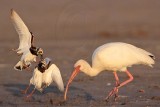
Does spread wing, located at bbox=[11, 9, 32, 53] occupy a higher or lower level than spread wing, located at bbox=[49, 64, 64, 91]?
higher

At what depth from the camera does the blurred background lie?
2642cm

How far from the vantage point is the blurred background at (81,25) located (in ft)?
86.7

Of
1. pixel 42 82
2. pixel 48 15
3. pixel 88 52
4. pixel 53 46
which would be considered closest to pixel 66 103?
pixel 42 82

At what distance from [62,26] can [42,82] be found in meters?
20.6

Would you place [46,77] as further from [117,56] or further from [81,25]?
[81,25]

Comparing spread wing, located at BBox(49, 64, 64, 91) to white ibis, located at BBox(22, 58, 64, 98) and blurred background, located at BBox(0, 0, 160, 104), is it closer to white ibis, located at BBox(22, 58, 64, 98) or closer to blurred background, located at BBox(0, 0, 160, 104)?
white ibis, located at BBox(22, 58, 64, 98)

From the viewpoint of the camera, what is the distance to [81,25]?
35.0 meters

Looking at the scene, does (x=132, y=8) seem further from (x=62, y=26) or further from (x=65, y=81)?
(x=65, y=81)

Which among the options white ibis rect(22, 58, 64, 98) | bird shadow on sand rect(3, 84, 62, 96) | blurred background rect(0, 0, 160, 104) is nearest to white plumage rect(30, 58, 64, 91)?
white ibis rect(22, 58, 64, 98)

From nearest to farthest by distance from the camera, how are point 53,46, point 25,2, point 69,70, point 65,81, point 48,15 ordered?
1. point 65,81
2. point 69,70
3. point 53,46
4. point 48,15
5. point 25,2

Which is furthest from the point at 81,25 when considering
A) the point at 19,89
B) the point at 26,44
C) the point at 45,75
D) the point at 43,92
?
the point at 45,75

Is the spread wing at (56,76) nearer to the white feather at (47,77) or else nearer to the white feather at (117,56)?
the white feather at (47,77)

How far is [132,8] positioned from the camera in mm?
39812

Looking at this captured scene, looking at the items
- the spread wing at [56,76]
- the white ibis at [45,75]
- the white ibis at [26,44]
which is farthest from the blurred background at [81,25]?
the spread wing at [56,76]
